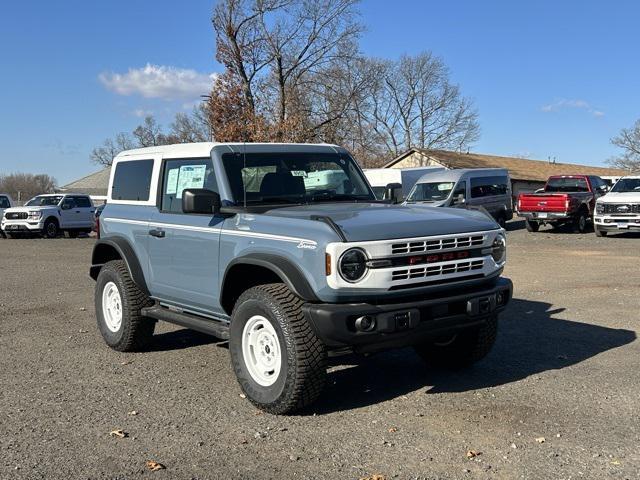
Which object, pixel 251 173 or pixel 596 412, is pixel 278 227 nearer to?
pixel 251 173

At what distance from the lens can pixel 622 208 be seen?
20.1 m

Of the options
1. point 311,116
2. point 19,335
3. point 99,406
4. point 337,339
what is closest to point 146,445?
point 99,406

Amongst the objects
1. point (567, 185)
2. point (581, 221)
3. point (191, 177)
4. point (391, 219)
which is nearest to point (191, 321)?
point (191, 177)

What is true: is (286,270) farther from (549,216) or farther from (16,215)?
(16,215)

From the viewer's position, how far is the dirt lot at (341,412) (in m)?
4.10

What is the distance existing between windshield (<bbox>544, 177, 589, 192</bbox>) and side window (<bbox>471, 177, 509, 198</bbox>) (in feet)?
5.05

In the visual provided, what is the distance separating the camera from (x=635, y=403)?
5152 mm

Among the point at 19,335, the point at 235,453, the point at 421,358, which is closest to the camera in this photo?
the point at 235,453

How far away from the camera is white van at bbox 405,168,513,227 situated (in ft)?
75.0

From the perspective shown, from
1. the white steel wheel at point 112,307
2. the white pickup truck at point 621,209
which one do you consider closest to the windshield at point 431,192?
the white pickup truck at point 621,209

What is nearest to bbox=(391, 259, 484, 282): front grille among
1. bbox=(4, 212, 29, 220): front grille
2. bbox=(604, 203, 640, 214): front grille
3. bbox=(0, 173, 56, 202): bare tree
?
bbox=(604, 203, 640, 214): front grille

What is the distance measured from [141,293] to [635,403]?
455 centimetres

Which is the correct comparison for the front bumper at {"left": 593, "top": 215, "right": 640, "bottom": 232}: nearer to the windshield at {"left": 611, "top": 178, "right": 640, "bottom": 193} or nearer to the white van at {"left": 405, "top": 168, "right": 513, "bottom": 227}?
the windshield at {"left": 611, "top": 178, "right": 640, "bottom": 193}

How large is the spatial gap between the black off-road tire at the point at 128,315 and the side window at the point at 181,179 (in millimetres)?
927
